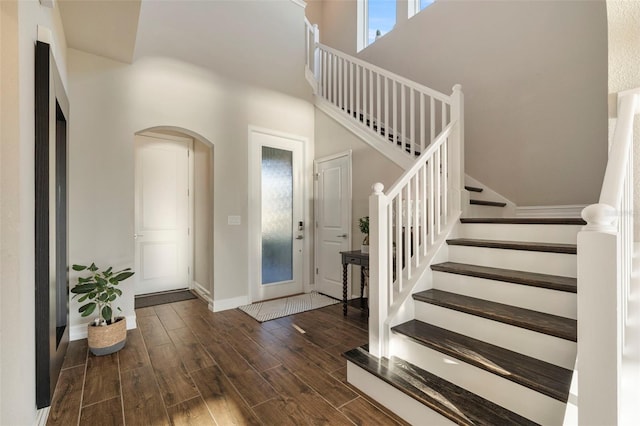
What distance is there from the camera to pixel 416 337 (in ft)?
6.04

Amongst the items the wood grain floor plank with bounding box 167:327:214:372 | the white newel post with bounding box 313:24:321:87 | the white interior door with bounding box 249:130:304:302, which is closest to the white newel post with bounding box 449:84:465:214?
the white interior door with bounding box 249:130:304:302

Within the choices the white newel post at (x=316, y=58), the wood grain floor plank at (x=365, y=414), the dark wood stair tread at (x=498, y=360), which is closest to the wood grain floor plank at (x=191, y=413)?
the wood grain floor plank at (x=365, y=414)

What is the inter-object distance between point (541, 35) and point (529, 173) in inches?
55.1

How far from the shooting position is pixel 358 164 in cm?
375

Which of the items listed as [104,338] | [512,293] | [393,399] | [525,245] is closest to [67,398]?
[104,338]

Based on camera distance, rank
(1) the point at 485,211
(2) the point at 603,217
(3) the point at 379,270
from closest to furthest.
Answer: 1. (2) the point at 603,217
2. (3) the point at 379,270
3. (1) the point at 485,211

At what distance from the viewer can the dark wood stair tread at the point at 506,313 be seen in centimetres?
150

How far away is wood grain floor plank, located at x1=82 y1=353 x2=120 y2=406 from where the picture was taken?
1.90 metres

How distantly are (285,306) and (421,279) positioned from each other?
2028mm

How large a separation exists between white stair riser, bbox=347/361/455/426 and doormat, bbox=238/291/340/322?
1.52 meters

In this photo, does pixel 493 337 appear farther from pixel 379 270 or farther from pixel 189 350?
pixel 189 350

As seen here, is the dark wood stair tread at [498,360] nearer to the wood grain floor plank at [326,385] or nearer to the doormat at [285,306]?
the wood grain floor plank at [326,385]

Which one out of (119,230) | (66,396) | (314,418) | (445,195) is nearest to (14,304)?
(66,396)

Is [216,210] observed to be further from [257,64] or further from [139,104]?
[257,64]
